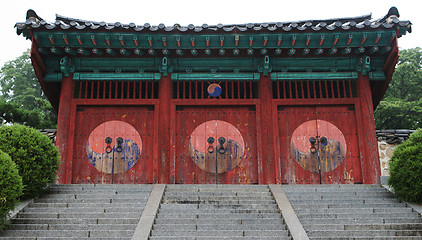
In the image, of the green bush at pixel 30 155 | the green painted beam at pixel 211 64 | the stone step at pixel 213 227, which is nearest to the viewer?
the stone step at pixel 213 227

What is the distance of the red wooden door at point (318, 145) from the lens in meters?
9.91

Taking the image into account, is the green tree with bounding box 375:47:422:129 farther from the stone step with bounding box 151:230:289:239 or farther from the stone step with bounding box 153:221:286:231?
the stone step with bounding box 151:230:289:239

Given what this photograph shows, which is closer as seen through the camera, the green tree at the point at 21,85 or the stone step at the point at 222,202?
the stone step at the point at 222,202

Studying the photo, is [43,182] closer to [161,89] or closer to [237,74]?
[161,89]

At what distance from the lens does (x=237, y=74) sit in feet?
34.1

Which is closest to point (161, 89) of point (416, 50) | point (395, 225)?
point (395, 225)

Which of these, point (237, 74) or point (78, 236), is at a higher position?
point (237, 74)

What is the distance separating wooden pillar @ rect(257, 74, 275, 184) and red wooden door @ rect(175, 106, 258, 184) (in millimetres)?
201

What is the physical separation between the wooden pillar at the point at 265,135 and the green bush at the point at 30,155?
4769mm

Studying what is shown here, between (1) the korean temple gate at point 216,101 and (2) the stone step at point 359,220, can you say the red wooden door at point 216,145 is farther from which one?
(2) the stone step at point 359,220

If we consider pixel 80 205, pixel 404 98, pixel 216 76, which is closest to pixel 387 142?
pixel 216 76

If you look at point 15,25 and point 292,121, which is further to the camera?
point 292,121

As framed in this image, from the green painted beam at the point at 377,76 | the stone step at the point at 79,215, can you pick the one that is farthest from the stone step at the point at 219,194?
the green painted beam at the point at 377,76

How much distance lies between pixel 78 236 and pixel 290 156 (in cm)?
561
